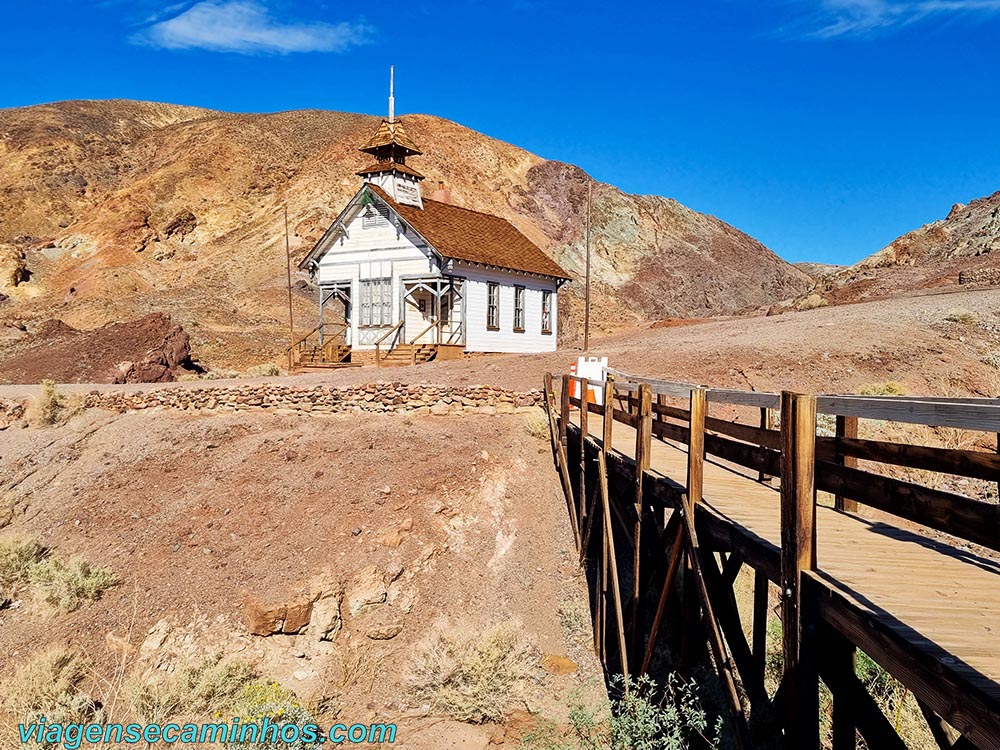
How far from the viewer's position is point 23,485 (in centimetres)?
1684

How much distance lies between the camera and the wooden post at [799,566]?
4383 millimetres

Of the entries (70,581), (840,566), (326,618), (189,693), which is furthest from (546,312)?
(840,566)

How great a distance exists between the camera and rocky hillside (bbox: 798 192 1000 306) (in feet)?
125

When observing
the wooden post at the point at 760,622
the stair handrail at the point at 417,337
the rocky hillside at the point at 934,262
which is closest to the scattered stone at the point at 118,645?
the wooden post at the point at 760,622

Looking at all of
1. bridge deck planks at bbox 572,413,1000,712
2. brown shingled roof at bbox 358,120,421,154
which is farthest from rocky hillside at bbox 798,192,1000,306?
bridge deck planks at bbox 572,413,1000,712

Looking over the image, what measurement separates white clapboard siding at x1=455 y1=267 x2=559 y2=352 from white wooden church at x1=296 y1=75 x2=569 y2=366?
0.04 m

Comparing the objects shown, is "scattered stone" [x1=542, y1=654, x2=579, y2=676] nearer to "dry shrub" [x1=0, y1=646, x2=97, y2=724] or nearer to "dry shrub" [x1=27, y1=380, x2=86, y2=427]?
"dry shrub" [x1=0, y1=646, x2=97, y2=724]

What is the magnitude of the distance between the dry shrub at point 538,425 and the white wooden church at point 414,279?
1190 cm

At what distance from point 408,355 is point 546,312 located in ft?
27.1

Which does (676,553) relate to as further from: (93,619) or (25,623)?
(25,623)

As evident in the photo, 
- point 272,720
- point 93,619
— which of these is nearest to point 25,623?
point 93,619

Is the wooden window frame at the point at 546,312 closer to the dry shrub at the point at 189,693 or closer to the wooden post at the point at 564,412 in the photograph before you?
the wooden post at the point at 564,412

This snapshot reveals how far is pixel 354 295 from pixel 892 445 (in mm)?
28809

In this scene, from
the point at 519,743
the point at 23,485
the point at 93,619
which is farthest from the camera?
the point at 23,485
